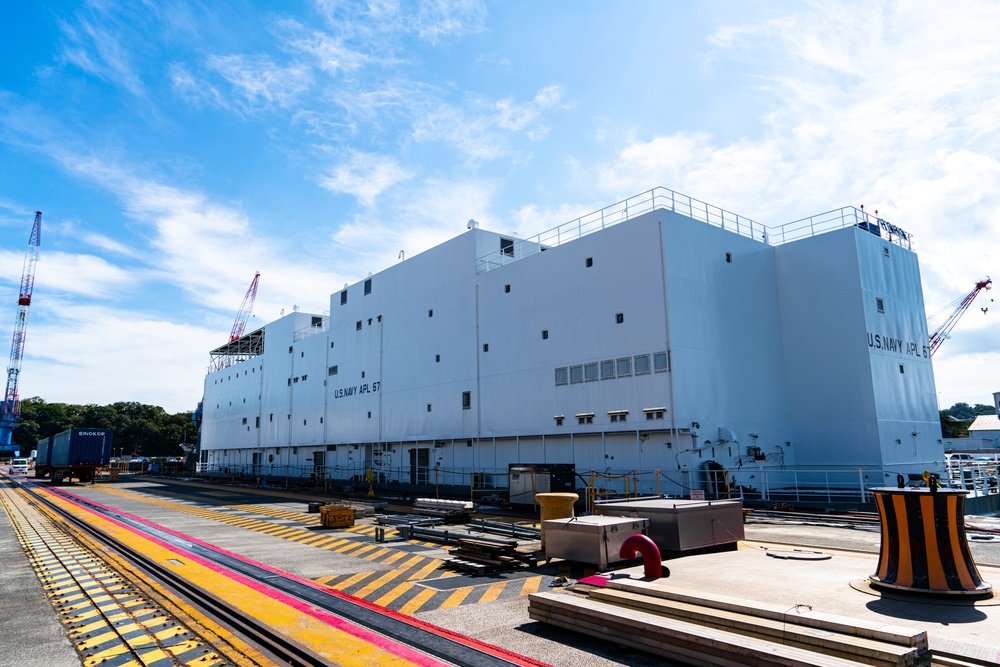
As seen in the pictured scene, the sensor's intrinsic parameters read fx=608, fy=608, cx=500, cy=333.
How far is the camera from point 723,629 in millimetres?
5836

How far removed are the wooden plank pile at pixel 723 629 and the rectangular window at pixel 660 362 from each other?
15709 mm

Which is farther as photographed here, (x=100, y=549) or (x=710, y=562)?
(x=100, y=549)

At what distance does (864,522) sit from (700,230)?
42.3 ft

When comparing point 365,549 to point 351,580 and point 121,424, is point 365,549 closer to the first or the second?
point 351,580

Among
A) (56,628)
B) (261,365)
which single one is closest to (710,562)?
(56,628)

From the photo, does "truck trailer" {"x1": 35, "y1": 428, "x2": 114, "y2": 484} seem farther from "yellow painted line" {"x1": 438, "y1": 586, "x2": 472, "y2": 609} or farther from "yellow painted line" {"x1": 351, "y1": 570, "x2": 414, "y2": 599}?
"yellow painted line" {"x1": 438, "y1": 586, "x2": 472, "y2": 609}

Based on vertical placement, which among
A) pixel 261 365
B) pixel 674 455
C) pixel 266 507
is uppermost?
pixel 261 365

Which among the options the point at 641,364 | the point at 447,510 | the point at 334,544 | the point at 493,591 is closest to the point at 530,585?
the point at 493,591

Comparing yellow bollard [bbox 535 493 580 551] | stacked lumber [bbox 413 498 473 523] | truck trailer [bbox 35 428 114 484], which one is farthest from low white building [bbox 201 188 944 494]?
truck trailer [bbox 35 428 114 484]

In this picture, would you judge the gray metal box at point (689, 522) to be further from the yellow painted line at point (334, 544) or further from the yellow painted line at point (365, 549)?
the yellow painted line at point (334, 544)

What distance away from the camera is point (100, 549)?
13.6m

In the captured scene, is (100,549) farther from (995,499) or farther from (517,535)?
(995,499)

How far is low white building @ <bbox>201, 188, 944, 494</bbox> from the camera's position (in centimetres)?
2302

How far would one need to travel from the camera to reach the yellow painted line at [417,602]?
8031 mm
